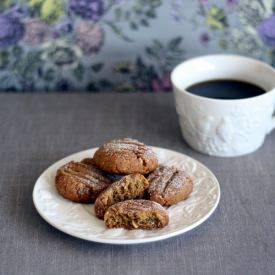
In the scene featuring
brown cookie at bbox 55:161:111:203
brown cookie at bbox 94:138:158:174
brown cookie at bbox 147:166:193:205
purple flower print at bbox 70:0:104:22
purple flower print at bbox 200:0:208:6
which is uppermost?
purple flower print at bbox 200:0:208:6

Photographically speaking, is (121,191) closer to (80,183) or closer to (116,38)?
(80,183)

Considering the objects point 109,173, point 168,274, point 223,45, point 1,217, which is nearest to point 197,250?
point 168,274

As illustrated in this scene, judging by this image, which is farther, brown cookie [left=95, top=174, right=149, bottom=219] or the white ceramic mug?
the white ceramic mug

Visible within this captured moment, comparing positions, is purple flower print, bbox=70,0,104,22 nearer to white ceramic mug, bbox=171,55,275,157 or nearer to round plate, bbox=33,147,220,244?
white ceramic mug, bbox=171,55,275,157

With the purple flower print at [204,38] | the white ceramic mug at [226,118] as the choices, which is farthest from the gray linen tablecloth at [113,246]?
the purple flower print at [204,38]

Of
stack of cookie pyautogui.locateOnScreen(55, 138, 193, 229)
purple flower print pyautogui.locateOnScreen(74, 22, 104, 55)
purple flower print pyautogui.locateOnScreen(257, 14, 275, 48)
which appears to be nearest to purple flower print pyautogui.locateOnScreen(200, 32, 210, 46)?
purple flower print pyautogui.locateOnScreen(257, 14, 275, 48)

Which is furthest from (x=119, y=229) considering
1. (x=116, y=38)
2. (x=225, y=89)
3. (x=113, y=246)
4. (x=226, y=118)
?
(x=116, y=38)

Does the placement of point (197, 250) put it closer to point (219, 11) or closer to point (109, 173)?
point (109, 173)

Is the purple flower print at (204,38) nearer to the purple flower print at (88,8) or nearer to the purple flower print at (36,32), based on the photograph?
the purple flower print at (88,8)
